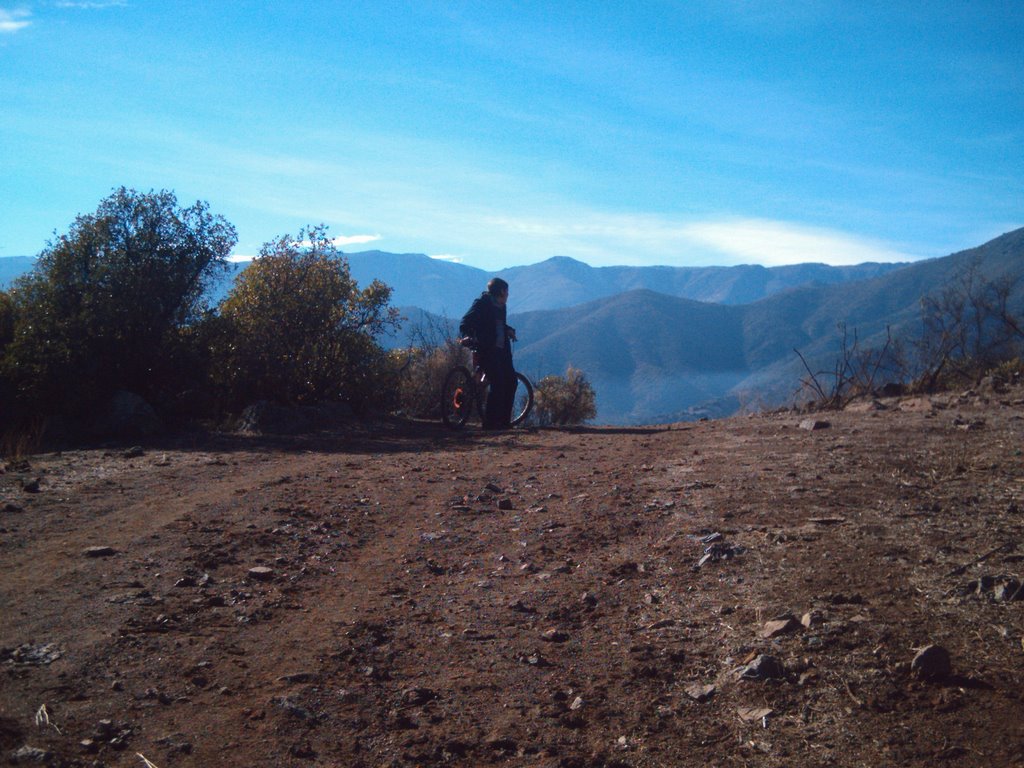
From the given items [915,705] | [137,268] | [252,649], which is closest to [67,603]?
[252,649]

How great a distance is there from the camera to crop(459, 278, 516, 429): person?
1196 centimetres

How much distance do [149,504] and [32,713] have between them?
331 centimetres

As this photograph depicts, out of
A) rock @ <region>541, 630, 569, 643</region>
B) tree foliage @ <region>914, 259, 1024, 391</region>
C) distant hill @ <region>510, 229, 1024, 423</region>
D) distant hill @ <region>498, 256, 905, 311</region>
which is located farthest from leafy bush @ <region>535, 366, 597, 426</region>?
distant hill @ <region>498, 256, 905, 311</region>

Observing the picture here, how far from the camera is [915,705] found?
2.82 meters

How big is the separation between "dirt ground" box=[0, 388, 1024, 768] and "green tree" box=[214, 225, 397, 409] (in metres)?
5.07

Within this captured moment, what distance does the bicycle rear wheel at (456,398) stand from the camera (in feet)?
39.9

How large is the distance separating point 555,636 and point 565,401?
1387 centimetres

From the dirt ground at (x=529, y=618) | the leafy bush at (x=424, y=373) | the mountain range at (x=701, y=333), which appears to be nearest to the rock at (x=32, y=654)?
the dirt ground at (x=529, y=618)

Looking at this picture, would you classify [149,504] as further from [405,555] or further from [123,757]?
[123,757]

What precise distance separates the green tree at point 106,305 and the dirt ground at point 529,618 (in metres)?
4.12

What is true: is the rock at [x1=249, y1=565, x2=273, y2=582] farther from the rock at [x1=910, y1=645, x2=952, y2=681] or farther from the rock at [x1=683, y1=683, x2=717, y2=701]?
the rock at [x1=910, y1=645, x2=952, y2=681]

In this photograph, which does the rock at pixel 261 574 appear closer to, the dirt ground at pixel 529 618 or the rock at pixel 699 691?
the dirt ground at pixel 529 618

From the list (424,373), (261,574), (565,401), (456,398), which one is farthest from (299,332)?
(261,574)

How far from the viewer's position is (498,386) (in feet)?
39.5
